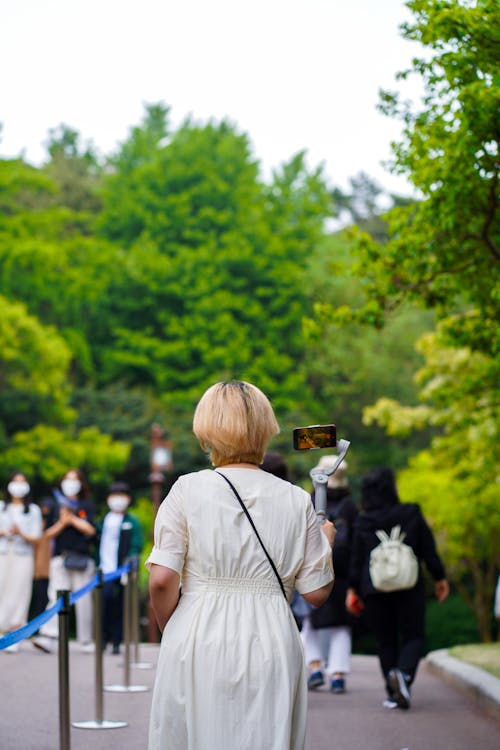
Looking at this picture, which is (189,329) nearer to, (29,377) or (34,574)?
(29,377)

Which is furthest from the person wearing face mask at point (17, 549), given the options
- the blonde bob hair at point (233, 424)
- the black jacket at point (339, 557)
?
the blonde bob hair at point (233, 424)

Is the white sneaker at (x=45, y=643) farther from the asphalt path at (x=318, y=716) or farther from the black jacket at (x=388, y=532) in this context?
the black jacket at (x=388, y=532)

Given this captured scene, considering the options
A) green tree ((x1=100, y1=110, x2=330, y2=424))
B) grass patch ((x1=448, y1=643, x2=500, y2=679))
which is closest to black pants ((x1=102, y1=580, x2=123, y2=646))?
grass patch ((x1=448, y1=643, x2=500, y2=679))

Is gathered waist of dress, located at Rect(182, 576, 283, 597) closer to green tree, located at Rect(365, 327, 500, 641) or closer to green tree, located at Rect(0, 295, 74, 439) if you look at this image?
green tree, located at Rect(365, 327, 500, 641)

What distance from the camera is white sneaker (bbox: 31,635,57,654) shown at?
14.2 metres

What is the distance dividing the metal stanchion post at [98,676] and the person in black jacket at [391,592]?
230cm

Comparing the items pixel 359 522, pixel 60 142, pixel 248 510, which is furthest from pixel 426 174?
pixel 60 142

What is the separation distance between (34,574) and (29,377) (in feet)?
64.2

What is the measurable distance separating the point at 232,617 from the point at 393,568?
5.54 metres

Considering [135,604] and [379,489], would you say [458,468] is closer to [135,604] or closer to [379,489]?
[135,604]

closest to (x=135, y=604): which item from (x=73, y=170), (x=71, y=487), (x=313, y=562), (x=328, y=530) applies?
(x=71, y=487)

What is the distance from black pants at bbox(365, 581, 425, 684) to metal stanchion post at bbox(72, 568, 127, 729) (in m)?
2.29

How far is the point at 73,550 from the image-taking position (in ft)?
49.4

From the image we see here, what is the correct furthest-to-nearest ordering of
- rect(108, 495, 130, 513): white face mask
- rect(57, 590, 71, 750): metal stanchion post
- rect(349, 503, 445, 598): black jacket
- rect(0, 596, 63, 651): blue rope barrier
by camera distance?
rect(108, 495, 130, 513): white face mask, rect(349, 503, 445, 598): black jacket, rect(57, 590, 71, 750): metal stanchion post, rect(0, 596, 63, 651): blue rope barrier
